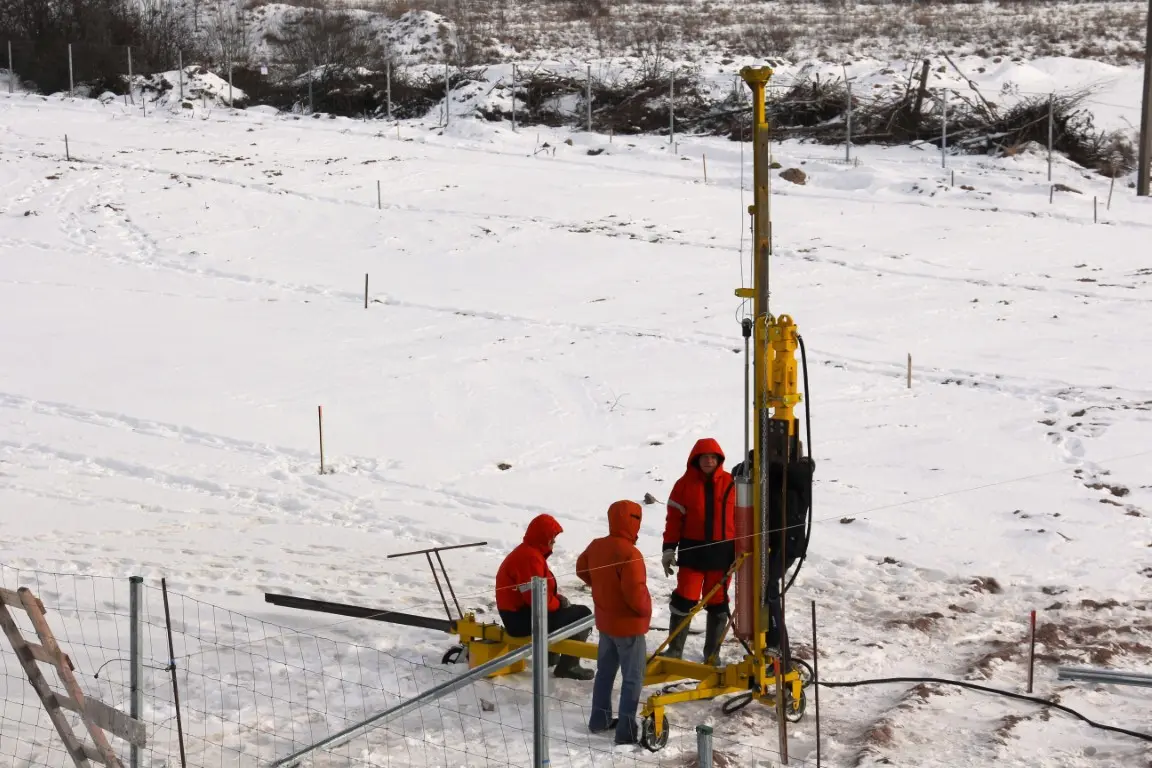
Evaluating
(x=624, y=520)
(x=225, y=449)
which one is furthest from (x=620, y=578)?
(x=225, y=449)

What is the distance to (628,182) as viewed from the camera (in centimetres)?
2681

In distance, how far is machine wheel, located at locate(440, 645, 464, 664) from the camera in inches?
344

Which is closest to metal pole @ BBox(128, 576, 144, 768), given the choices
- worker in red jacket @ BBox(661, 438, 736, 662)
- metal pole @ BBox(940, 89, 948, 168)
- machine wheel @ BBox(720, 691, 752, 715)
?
worker in red jacket @ BBox(661, 438, 736, 662)

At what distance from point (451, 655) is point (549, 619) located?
2.66 ft

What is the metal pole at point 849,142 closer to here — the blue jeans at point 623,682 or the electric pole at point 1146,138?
the electric pole at point 1146,138

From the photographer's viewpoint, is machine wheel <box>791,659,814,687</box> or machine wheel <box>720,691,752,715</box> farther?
machine wheel <box>791,659,814,687</box>

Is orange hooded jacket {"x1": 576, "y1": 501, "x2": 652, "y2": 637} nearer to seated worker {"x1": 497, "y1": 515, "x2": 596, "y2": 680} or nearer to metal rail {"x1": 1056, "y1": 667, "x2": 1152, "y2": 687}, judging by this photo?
seated worker {"x1": 497, "y1": 515, "x2": 596, "y2": 680}

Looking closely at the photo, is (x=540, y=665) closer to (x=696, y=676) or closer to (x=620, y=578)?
(x=620, y=578)

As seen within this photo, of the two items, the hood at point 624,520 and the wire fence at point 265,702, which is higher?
the hood at point 624,520

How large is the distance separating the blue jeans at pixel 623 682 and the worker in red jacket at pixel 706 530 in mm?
865

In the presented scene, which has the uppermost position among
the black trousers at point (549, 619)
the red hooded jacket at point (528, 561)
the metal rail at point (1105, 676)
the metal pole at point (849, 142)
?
the metal pole at point (849, 142)

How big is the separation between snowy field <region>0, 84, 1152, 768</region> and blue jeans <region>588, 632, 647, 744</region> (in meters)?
0.21

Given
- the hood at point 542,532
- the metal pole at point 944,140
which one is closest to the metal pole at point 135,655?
the hood at point 542,532

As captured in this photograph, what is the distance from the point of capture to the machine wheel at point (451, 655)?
8750 millimetres
